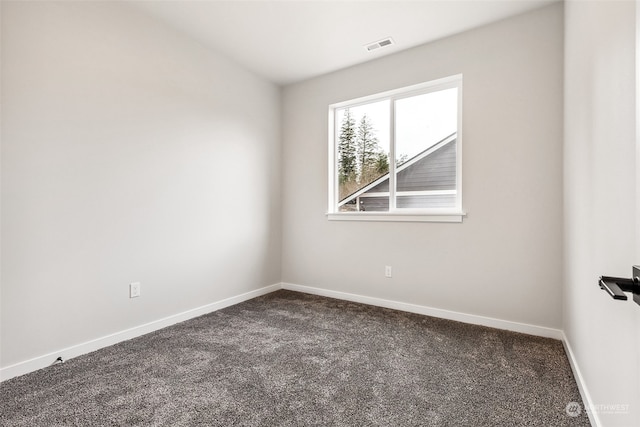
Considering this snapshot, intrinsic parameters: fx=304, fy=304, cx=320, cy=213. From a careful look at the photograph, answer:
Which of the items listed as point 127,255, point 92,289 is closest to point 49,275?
point 92,289

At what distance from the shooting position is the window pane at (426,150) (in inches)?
113

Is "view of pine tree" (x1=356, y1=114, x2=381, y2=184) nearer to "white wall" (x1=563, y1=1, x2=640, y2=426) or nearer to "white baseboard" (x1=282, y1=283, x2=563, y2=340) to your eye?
"white baseboard" (x1=282, y1=283, x2=563, y2=340)

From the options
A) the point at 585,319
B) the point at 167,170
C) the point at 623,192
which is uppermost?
the point at 167,170

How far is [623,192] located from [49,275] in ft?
9.70

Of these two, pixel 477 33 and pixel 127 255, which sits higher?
pixel 477 33

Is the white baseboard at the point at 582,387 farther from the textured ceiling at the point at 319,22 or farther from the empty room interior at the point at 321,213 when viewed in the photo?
the textured ceiling at the point at 319,22

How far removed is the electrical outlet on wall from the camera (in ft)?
7.83

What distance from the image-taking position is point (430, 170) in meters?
2.98

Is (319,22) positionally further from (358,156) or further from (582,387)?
(582,387)

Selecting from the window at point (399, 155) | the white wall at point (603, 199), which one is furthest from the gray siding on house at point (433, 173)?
the white wall at point (603, 199)

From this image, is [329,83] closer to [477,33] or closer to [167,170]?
[477,33]

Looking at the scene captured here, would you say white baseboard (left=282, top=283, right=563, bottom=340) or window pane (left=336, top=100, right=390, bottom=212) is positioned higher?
window pane (left=336, top=100, right=390, bottom=212)

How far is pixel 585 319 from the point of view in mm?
1578

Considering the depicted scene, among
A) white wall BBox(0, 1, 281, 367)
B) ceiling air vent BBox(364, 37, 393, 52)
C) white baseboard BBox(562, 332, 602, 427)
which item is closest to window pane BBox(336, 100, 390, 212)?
ceiling air vent BBox(364, 37, 393, 52)
